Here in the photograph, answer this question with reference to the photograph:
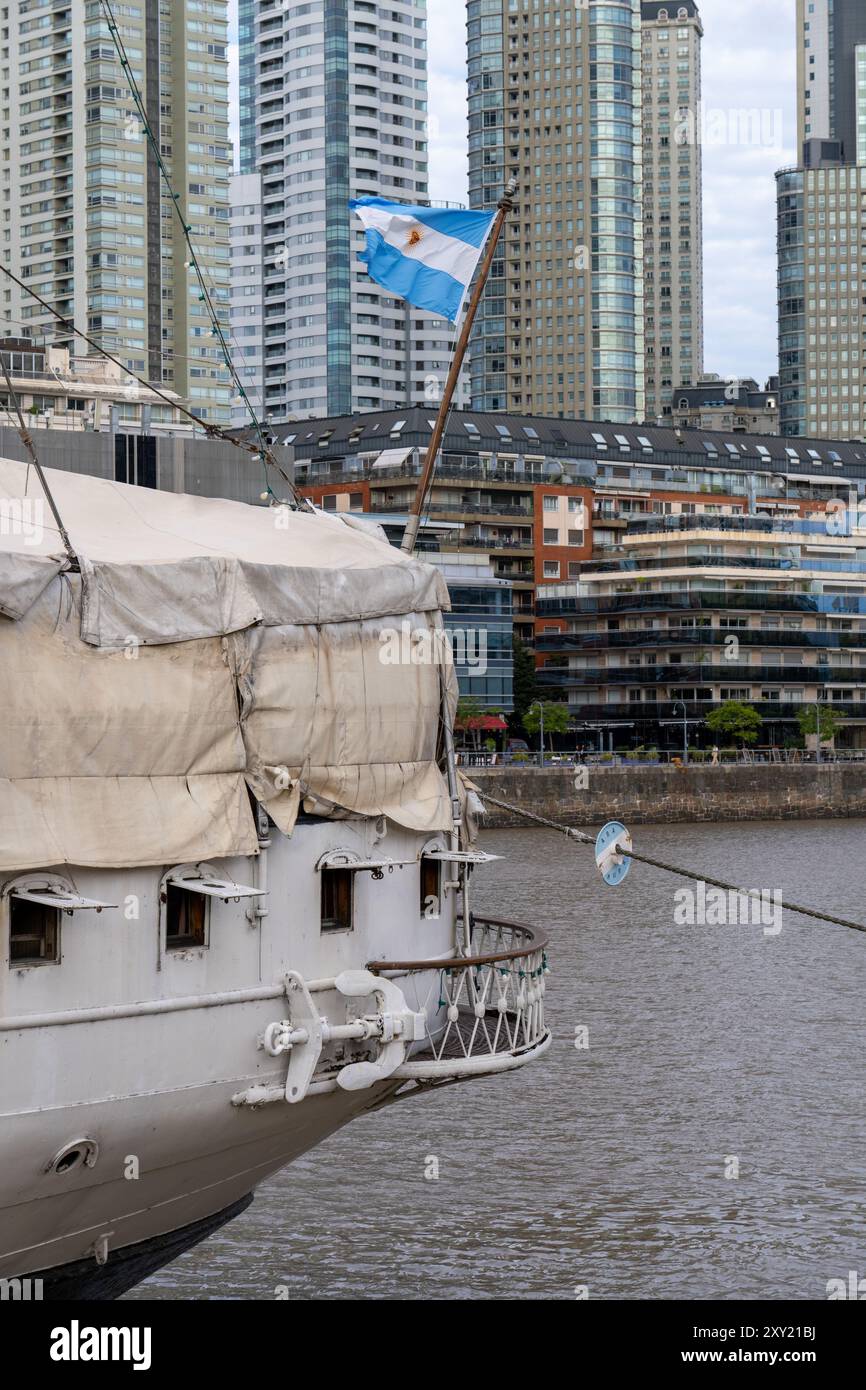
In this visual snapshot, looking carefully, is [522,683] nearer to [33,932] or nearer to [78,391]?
[78,391]

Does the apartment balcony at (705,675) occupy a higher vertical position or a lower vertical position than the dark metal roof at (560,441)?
lower

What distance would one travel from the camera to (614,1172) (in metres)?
28.5

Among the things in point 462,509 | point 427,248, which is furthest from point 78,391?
point 427,248

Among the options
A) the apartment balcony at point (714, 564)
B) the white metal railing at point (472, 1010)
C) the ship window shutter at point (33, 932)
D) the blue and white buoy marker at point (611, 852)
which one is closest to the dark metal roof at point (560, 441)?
the apartment balcony at point (714, 564)

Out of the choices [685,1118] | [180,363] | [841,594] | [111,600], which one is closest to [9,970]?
[111,600]

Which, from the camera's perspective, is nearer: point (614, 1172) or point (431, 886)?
point (431, 886)

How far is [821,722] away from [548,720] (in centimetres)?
1927

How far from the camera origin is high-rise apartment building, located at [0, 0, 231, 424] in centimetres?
16638

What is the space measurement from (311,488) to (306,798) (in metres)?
139

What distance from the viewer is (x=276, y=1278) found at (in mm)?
23141

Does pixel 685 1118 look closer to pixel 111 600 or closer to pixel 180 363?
pixel 111 600

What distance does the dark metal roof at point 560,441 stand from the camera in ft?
530

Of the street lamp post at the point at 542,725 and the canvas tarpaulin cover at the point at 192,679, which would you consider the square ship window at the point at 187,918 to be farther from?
the street lamp post at the point at 542,725

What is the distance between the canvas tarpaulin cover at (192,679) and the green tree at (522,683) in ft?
395
